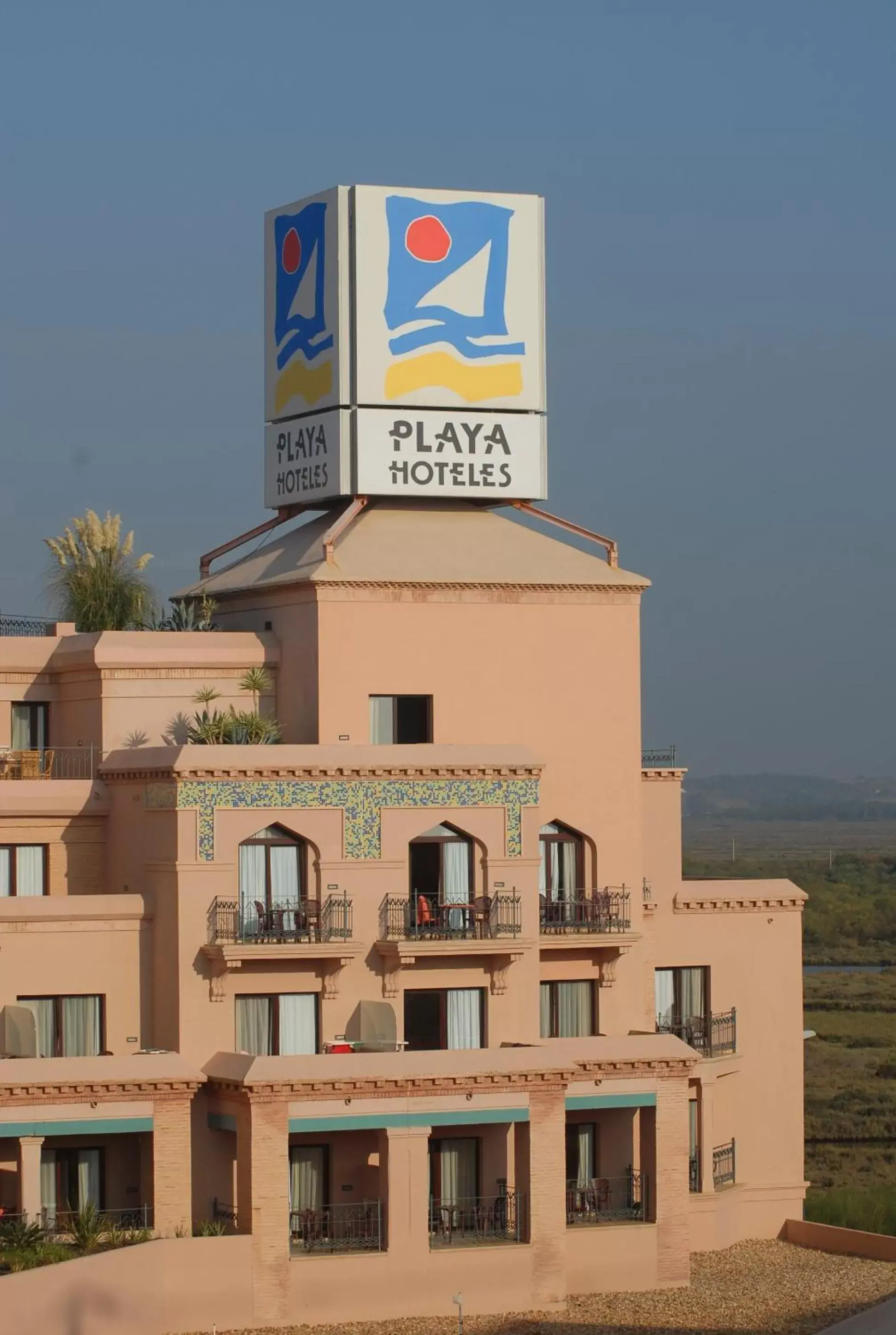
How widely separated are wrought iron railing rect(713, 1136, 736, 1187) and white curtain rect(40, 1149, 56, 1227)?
14.9 metres

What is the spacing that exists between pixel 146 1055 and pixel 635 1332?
30.7 feet

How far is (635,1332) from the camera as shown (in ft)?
134

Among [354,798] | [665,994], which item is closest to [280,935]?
[354,798]

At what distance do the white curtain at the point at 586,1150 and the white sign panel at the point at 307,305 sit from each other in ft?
48.7

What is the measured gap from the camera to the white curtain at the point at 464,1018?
149 feet

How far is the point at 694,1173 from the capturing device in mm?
50156

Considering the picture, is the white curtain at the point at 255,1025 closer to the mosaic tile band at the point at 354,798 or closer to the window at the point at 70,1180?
the mosaic tile band at the point at 354,798

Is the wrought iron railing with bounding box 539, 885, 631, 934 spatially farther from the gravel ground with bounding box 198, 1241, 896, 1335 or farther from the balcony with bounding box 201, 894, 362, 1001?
the gravel ground with bounding box 198, 1241, 896, 1335

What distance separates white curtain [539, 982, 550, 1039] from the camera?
47.9 meters

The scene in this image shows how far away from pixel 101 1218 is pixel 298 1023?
5.23 meters

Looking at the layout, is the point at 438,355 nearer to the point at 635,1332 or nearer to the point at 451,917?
the point at 451,917

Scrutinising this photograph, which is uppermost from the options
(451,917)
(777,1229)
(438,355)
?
(438,355)

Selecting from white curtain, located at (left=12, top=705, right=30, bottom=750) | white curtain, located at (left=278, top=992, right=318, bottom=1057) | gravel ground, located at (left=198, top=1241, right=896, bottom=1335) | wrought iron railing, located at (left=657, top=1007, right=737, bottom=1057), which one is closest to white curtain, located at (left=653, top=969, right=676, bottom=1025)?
wrought iron railing, located at (left=657, top=1007, right=737, bottom=1057)

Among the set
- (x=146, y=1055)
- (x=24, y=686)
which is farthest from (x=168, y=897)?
(x=24, y=686)
